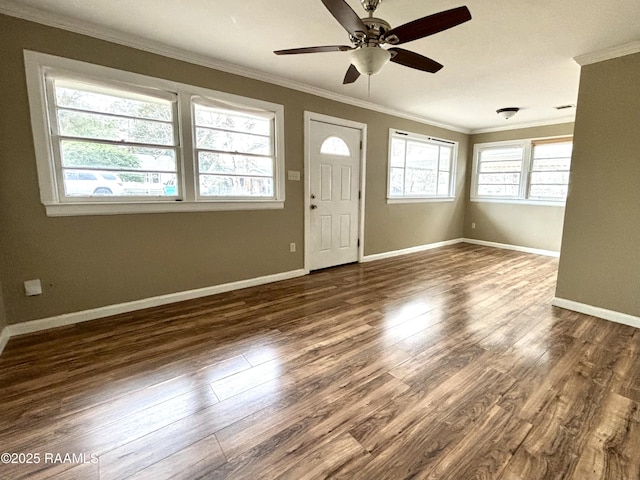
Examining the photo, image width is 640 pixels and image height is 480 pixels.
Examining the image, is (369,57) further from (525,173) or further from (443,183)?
(525,173)

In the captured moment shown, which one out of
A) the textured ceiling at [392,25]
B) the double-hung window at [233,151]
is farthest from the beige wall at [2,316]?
the textured ceiling at [392,25]

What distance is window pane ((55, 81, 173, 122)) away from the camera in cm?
252

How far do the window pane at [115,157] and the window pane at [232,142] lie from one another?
14.0 inches

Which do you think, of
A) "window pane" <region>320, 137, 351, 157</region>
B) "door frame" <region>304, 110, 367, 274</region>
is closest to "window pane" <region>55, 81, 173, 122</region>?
Result: "door frame" <region>304, 110, 367, 274</region>

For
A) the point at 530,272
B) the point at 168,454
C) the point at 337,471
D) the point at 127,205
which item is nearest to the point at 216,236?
the point at 127,205

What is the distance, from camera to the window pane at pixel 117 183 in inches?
102

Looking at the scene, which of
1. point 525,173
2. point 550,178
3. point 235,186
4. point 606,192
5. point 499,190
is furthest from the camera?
point 499,190

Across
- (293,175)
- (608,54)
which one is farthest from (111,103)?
(608,54)

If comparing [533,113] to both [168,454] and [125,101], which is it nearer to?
[125,101]

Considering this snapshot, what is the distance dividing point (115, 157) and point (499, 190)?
258 inches

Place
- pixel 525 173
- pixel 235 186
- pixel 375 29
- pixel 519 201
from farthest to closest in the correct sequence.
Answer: pixel 519 201
pixel 525 173
pixel 235 186
pixel 375 29

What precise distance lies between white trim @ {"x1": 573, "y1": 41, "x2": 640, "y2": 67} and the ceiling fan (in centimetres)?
177

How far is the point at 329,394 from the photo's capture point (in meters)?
1.77

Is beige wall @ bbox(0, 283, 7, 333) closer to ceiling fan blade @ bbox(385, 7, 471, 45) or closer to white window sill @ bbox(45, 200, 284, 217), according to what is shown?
white window sill @ bbox(45, 200, 284, 217)
